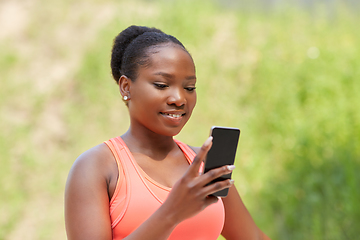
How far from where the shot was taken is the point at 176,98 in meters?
1.17

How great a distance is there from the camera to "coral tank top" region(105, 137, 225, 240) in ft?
3.65

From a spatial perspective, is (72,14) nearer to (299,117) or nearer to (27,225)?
(27,225)

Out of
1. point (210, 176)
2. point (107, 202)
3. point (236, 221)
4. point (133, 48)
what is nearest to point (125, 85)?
point (133, 48)

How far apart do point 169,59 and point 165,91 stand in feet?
0.36

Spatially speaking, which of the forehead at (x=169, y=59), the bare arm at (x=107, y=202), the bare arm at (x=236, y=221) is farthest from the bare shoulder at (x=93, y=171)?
the bare arm at (x=236, y=221)

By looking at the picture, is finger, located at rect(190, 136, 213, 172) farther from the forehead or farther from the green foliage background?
the green foliage background

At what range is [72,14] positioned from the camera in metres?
5.79

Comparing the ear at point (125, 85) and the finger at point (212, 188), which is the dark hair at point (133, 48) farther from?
the finger at point (212, 188)

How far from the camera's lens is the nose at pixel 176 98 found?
1167 mm

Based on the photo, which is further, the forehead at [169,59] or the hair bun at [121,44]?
the hair bun at [121,44]

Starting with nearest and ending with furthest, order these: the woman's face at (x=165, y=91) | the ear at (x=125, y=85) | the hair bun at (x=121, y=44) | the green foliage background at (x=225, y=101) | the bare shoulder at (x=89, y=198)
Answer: the bare shoulder at (x=89, y=198)
the woman's face at (x=165, y=91)
the ear at (x=125, y=85)
the hair bun at (x=121, y=44)
the green foliage background at (x=225, y=101)

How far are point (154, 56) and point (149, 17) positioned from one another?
448cm

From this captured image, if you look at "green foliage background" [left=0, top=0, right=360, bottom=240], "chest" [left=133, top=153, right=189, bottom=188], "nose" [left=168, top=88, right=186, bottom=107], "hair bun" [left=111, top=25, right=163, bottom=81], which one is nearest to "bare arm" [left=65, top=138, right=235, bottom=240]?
"chest" [left=133, top=153, right=189, bottom=188]

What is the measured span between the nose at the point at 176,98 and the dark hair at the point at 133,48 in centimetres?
14
